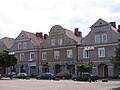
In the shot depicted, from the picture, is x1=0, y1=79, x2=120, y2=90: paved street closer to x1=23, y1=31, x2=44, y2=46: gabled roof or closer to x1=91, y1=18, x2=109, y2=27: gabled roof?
x1=91, y1=18, x2=109, y2=27: gabled roof

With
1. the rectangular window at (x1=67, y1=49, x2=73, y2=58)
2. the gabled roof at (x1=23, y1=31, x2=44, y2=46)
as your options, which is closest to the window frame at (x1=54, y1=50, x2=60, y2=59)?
the rectangular window at (x1=67, y1=49, x2=73, y2=58)

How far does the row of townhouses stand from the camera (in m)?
58.7

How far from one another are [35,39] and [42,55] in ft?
22.5

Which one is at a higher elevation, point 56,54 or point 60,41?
point 60,41

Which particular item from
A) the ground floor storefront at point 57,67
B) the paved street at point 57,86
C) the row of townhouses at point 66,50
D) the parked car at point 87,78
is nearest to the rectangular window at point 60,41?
the row of townhouses at point 66,50

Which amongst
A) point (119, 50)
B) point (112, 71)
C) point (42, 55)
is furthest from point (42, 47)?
point (119, 50)

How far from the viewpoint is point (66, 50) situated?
64.4 meters

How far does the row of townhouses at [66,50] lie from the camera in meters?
58.7

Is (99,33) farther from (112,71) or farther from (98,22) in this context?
(112,71)

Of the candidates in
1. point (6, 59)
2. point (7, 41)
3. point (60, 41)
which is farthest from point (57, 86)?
point (7, 41)

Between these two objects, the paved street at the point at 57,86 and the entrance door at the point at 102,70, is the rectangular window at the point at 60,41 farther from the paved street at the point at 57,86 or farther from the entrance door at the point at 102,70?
the paved street at the point at 57,86

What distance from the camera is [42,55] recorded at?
2714 inches

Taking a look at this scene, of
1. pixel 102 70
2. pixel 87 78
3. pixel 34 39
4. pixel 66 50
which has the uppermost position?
pixel 34 39

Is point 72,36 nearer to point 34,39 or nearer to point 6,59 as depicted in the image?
point 34,39
